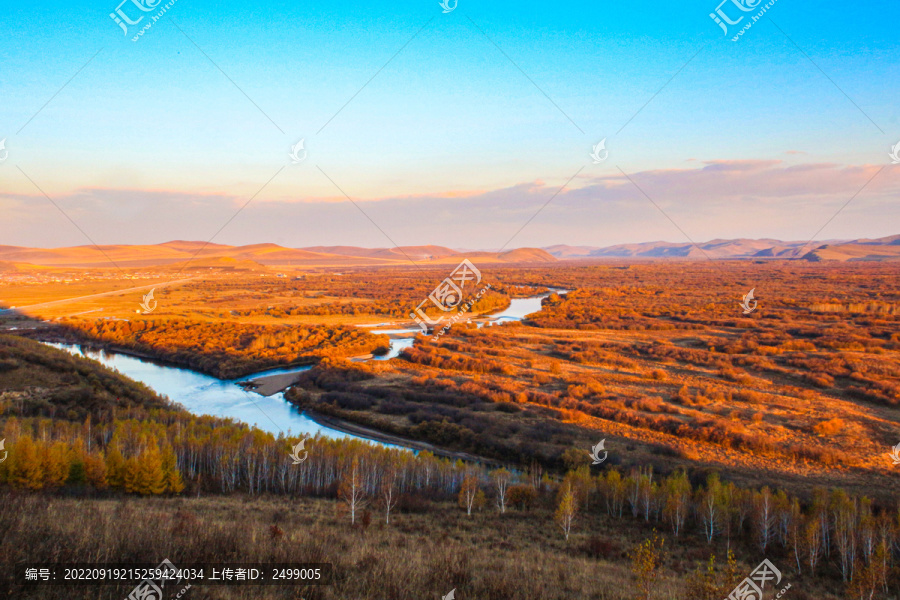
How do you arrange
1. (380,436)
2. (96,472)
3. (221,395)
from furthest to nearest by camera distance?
(221,395), (380,436), (96,472)

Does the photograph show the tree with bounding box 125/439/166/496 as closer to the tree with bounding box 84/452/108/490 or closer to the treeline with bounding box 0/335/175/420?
the tree with bounding box 84/452/108/490

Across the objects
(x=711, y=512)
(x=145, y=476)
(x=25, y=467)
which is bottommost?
(x=711, y=512)

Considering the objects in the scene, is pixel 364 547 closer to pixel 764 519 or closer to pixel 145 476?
pixel 145 476

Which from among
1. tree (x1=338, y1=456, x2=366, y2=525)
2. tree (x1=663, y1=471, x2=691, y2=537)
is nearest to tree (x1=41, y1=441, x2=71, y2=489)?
tree (x1=338, y1=456, x2=366, y2=525)

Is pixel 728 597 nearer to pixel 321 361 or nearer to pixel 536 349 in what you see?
pixel 321 361

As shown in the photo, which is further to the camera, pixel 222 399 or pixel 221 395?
pixel 221 395

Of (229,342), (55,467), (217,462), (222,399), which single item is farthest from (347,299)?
(55,467)

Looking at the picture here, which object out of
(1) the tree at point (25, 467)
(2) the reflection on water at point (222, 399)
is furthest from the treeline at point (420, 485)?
(2) the reflection on water at point (222, 399)

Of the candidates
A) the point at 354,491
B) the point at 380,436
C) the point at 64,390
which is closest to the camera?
the point at 354,491
